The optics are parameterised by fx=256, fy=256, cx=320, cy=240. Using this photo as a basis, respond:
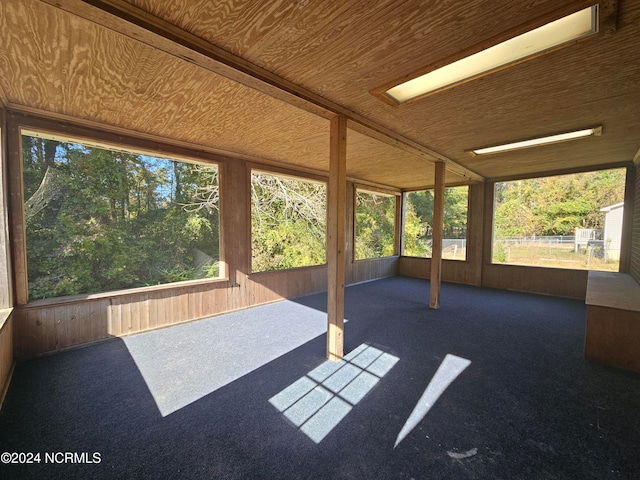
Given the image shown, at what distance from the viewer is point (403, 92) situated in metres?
2.25

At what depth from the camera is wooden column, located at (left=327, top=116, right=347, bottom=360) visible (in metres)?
2.51

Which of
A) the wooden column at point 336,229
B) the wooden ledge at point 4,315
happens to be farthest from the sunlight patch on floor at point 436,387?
the wooden ledge at point 4,315

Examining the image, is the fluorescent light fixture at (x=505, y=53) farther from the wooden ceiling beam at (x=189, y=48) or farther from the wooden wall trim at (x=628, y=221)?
the wooden wall trim at (x=628, y=221)

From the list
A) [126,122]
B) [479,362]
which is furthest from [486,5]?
[126,122]

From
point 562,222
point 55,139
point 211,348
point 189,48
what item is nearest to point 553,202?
point 562,222

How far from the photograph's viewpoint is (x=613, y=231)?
17.1 ft

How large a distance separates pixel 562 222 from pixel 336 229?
1028 centimetres

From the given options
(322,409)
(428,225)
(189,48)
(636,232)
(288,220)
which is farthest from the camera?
(428,225)

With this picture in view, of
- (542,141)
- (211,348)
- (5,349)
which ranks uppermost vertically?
(542,141)

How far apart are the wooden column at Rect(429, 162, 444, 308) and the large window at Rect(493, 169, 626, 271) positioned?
2.77 meters

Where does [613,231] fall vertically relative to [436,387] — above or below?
above

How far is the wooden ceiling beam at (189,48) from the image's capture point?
128 cm

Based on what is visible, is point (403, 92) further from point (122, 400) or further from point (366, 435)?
point (122, 400)

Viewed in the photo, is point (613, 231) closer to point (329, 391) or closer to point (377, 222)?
point (377, 222)
